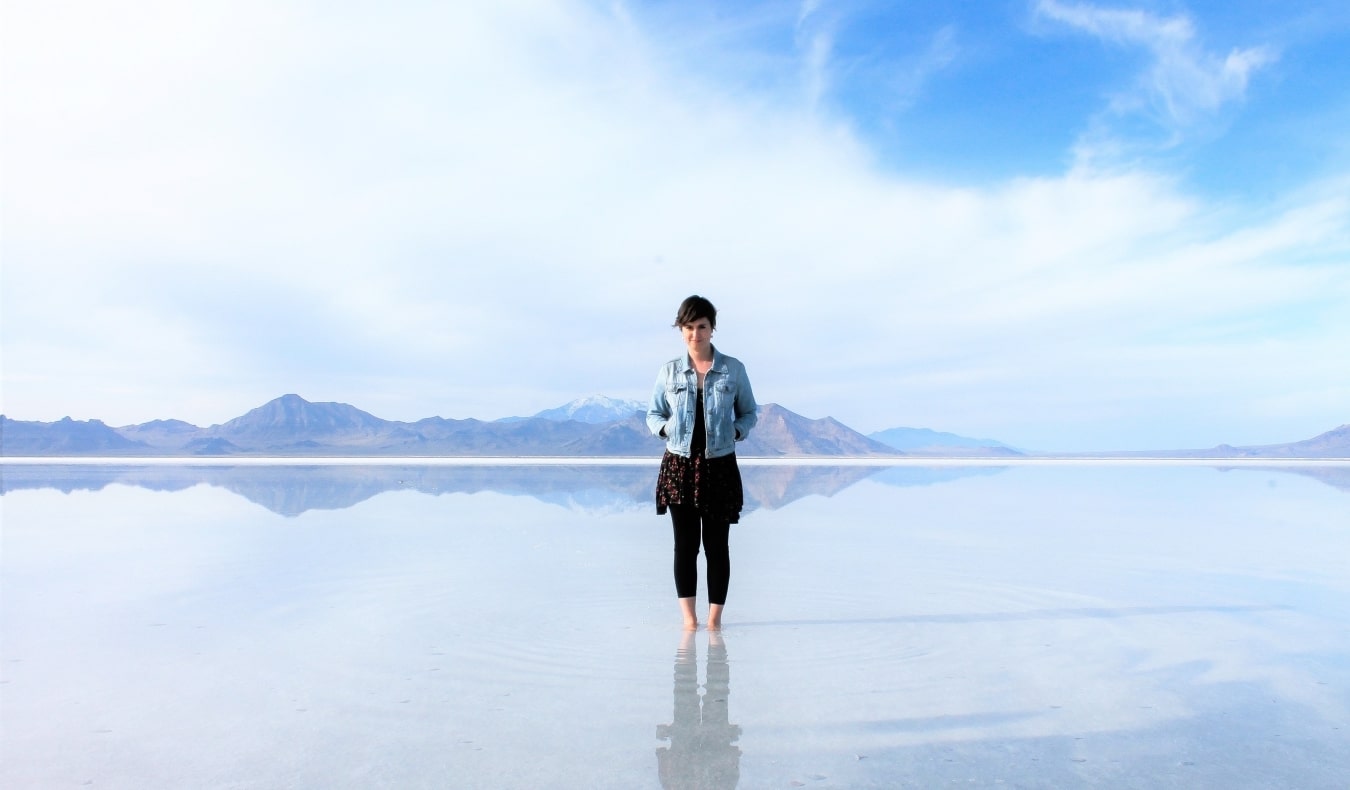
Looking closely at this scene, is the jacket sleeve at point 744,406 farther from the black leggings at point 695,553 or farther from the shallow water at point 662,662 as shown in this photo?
the shallow water at point 662,662

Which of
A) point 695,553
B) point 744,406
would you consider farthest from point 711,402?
point 695,553

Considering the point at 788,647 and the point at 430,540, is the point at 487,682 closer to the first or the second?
the point at 788,647

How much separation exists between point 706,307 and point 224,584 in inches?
136

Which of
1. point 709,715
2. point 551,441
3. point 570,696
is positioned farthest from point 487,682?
point 551,441

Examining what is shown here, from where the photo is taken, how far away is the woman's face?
12.4ft

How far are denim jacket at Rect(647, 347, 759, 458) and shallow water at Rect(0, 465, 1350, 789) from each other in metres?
0.88

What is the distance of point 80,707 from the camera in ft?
9.07

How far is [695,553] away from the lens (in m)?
3.93

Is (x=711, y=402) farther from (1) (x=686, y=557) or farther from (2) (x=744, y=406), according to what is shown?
(1) (x=686, y=557)

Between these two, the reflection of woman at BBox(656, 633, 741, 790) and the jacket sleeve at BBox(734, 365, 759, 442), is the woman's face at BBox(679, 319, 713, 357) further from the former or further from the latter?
the reflection of woman at BBox(656, 633, 741, 790)

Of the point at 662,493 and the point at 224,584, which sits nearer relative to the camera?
the point at 662,493

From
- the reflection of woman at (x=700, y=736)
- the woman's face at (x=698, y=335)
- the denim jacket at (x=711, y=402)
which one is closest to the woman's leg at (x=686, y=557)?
the denim jacket at (x=711, y=402)

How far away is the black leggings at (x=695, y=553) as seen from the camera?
388 cm

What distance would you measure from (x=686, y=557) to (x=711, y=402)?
728 millimetres
